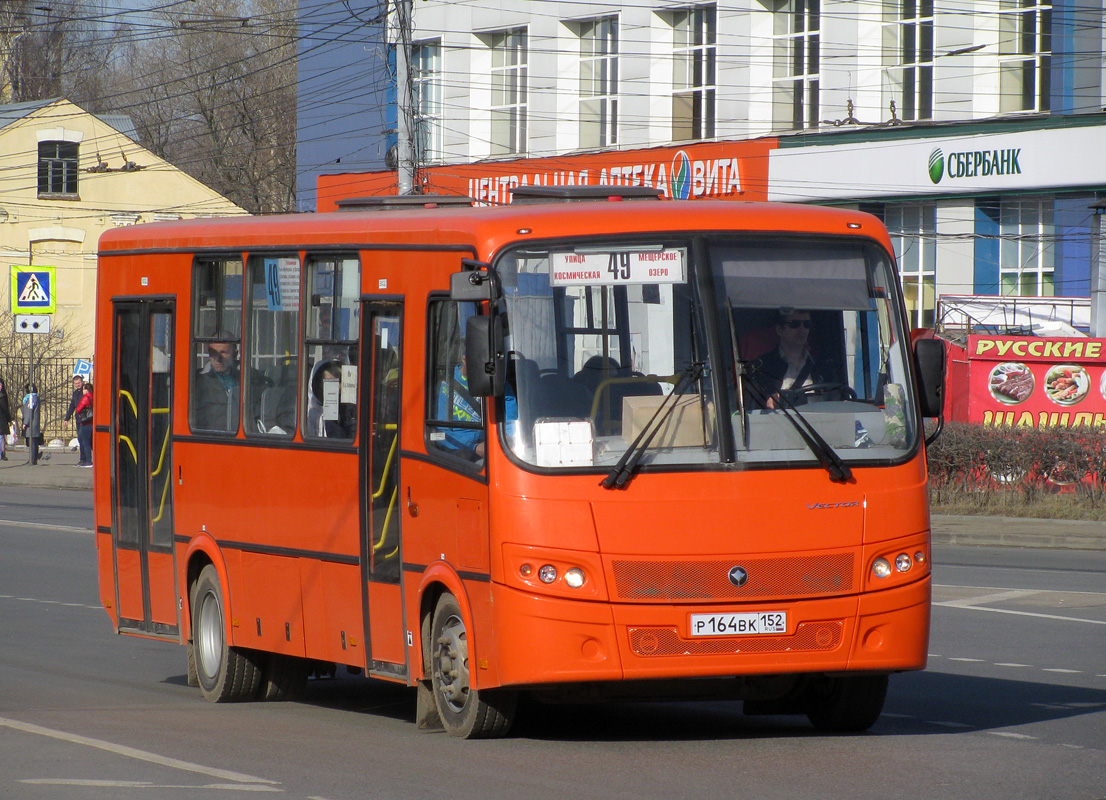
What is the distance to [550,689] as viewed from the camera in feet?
25.7

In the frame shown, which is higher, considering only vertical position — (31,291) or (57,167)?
(57,167)

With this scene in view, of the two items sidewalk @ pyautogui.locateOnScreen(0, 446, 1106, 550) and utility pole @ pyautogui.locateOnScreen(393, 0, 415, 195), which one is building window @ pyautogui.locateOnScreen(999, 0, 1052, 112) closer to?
utility pole @ pyautogui.locateOnScreen(393, 0, 415, 195)

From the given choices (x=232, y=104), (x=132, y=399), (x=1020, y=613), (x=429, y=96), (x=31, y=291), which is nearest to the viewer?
(x=132, y=399)

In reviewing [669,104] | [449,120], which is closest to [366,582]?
[669,104]

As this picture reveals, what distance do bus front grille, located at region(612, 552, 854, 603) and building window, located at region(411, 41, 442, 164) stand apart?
36.5m

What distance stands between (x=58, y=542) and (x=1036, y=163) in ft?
61.6

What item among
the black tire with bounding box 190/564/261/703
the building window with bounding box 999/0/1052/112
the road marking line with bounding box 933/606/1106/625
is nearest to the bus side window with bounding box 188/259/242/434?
the black tire with bounding box 190/564/261/703

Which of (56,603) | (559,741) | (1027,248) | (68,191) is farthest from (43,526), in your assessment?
(68,191)

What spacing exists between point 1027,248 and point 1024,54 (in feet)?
11.7

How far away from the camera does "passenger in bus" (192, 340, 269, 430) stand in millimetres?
9906

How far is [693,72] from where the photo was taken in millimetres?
38094

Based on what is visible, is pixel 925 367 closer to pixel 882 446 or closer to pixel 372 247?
pixel 882 446

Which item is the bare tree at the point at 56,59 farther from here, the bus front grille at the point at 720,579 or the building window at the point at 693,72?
the bus front grille at the point at 720,579

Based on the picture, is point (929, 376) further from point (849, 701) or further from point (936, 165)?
point (936, 165)
